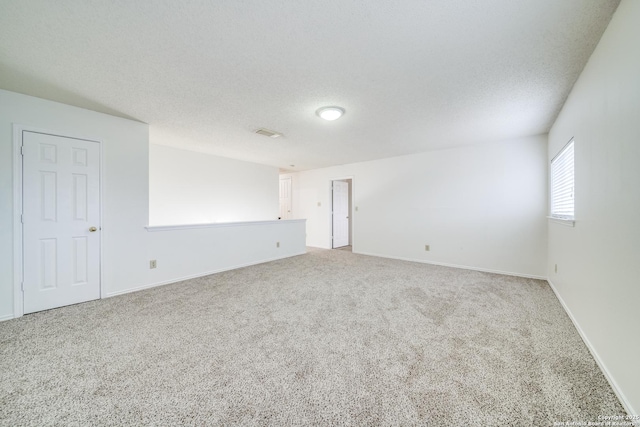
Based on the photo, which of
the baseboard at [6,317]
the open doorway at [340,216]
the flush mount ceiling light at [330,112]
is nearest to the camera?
the baseboard at [6,317]

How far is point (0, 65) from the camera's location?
1.97 metres

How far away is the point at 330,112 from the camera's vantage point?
108 inches

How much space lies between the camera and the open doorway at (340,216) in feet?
22.0

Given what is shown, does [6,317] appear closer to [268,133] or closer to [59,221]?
[59,221]

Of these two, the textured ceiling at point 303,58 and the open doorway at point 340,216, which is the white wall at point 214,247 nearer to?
the open doorway at point 340,216

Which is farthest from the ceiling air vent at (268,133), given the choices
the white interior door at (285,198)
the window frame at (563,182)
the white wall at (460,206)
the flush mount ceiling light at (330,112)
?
the white interior door at (285,198)

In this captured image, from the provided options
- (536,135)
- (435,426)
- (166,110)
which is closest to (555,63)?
(536,135)

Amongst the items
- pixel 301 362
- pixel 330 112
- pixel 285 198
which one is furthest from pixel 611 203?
pixel 285 198

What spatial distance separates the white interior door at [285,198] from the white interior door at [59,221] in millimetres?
4887

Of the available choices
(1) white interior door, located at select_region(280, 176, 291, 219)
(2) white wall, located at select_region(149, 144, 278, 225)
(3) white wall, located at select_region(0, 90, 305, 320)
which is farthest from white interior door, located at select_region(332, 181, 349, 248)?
(3) white wall, located at select_region(0, 90, 305, 320)

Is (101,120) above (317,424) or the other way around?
above

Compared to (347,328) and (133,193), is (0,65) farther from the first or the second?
→ (347,328)

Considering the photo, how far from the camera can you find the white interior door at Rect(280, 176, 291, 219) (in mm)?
7457

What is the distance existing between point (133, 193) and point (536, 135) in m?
6.03
